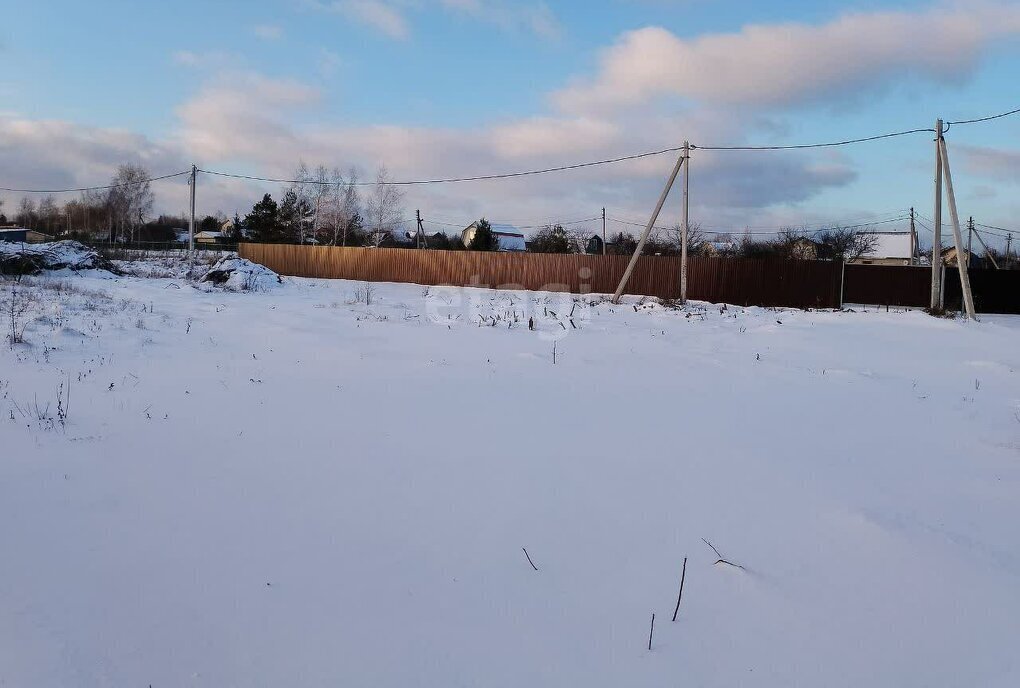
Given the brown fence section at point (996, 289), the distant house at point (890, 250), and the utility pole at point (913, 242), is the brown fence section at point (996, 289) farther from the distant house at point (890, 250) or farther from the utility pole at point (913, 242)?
the distant house at point (890, 250)

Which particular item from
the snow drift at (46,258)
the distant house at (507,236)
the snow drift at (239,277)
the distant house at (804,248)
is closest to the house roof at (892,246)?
the distant house at (804,248)

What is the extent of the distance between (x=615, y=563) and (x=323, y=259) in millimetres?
24079

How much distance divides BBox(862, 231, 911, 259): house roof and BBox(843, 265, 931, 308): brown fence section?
1188 inches

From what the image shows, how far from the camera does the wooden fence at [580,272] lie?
1711cm

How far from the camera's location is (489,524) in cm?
303

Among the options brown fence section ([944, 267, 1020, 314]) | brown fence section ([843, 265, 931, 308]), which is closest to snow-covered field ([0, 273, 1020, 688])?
brown fence section ([843, 265, 931, 308])

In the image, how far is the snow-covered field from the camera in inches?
82.3

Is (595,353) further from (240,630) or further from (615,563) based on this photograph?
(240,630)

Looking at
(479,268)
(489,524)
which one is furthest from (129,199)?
(489,524)

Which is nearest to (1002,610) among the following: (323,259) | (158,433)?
(158,433)

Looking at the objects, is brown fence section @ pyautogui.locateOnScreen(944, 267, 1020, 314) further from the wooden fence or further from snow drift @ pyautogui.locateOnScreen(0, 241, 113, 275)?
snow drift @ pyautogui.locateOnScreen(0, 241, 113, 275)

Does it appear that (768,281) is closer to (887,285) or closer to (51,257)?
(887,285)

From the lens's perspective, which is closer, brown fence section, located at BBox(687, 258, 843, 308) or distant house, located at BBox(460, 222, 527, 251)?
brown fence section, located at BBox(687, 258, 843, 308)

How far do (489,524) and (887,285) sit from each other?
20.1 m
